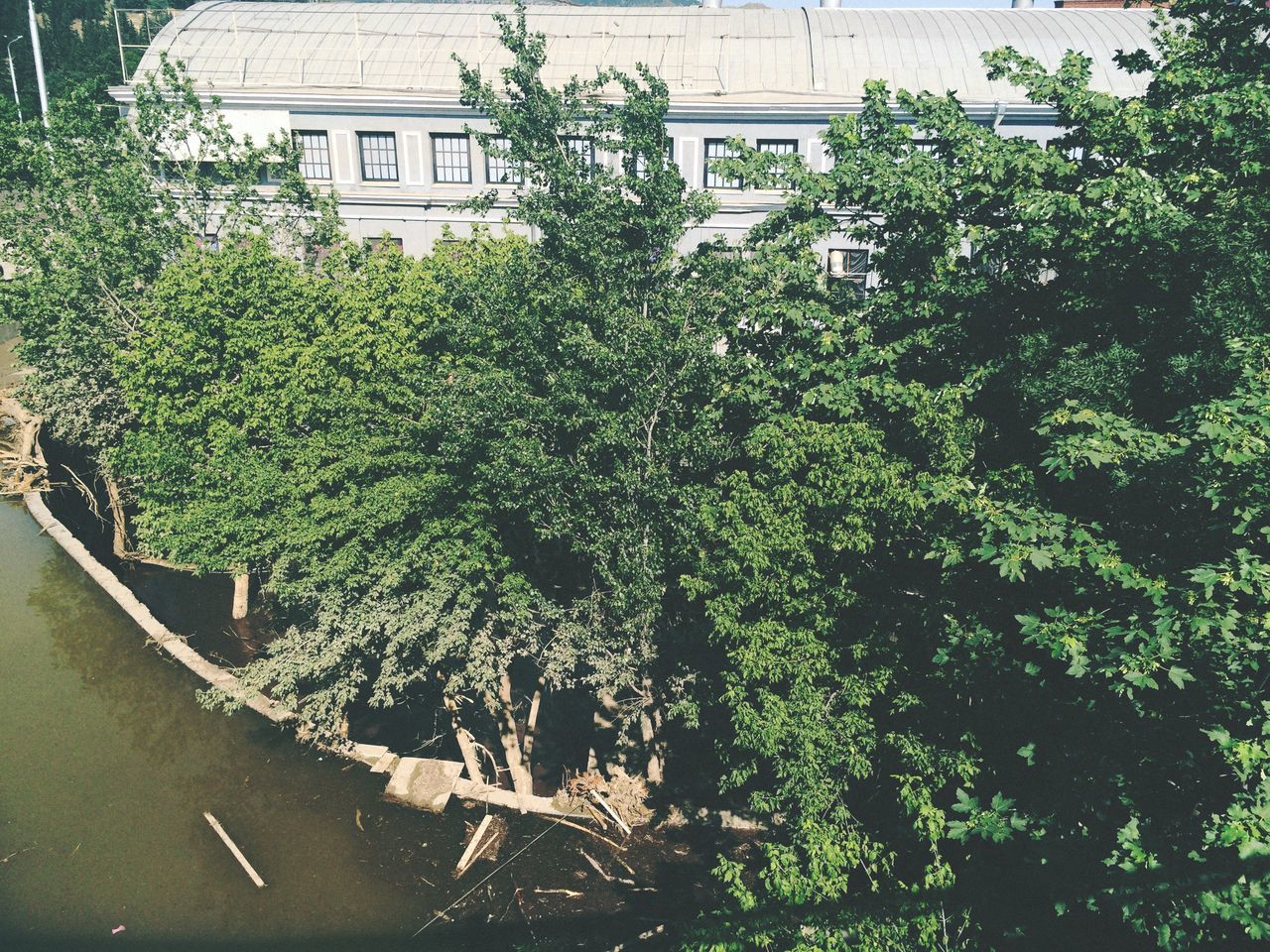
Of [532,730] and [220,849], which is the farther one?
[532,730]

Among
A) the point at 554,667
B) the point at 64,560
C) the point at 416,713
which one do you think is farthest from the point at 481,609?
the point at 64,560

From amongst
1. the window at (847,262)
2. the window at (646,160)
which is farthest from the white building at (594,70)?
the window at (646,160)

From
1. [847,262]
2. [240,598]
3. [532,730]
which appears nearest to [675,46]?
[847,262]

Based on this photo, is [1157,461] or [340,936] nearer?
[1157,461]

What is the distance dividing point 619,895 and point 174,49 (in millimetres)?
43322

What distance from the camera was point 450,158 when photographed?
39.3m

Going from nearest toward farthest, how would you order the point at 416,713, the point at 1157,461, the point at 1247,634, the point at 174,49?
1. the point at 1247,634
2. the point at 1157,461
3. the point at 416,713
4. the point at 174,49

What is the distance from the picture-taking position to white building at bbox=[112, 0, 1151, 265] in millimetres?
37125

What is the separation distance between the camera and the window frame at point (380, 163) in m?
39.2

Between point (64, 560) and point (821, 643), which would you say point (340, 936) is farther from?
point (64, 560)

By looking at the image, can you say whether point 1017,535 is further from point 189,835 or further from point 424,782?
point 189,835

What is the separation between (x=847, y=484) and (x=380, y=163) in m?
33.9

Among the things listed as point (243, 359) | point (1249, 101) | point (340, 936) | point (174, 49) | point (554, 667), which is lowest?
point (340, 936)

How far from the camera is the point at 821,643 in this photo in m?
13.8
